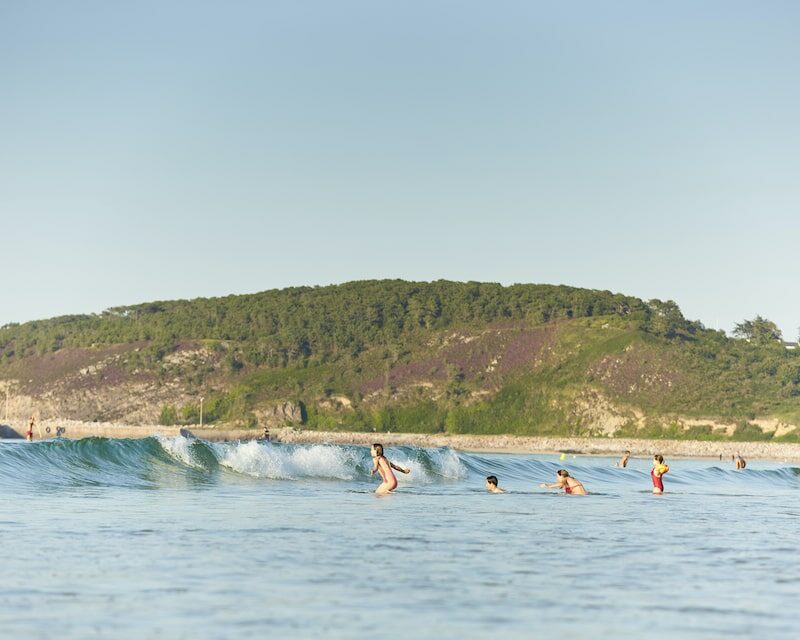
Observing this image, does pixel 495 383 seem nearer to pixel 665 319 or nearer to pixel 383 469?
pixel 665 319

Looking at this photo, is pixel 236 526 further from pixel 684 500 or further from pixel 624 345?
pixel 624 345

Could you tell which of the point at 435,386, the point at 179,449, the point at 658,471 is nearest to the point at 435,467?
the point at 179,449

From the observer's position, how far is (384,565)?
1514 centimetres

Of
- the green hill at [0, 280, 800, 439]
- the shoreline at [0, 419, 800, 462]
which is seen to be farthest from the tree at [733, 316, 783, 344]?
the shoreline at [0, 419, 800, 462]

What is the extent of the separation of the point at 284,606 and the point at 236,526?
8.37 m

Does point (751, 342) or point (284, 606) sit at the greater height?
point (751, 342)

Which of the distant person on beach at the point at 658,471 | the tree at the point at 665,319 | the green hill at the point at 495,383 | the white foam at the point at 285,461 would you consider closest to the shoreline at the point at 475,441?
the green hill at the point at 495,383

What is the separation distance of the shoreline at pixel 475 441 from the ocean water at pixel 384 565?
10372 cm

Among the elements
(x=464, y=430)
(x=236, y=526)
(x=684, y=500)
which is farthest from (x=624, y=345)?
(x=236, y=526)

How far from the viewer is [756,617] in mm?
11984

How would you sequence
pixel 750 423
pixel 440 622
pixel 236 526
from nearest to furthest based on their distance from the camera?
pixel 440 622 < pixel 236 526 < pixel 750 423

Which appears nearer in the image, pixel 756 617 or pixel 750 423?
pixel 756 617

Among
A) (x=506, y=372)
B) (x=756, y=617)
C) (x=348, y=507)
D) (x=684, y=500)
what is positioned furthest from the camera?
(x=506, y=372)

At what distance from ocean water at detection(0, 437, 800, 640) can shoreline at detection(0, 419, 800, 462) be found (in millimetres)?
103724
